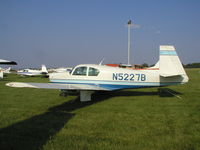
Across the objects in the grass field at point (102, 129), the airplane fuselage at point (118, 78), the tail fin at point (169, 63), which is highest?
the tail fin at point (169, 63)

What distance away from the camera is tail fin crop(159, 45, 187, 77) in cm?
664

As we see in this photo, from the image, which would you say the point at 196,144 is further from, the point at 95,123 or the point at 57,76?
the point at 57,76

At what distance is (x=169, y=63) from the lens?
21.9ft

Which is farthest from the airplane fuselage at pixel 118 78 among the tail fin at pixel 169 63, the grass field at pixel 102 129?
the grass field at pixel 102 129

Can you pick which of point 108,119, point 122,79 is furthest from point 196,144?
point 122,79

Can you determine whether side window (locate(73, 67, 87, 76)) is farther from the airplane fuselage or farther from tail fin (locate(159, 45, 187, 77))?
tail fin (locate(159, 45, 187, 77))

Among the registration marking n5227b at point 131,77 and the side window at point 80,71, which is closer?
the registration marking n5227b at point 131,77

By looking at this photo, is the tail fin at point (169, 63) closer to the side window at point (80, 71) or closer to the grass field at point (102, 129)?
the grass field at point (102, 129)

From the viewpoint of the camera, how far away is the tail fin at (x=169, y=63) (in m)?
6.64

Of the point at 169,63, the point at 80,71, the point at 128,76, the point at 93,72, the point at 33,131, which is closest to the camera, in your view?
the point at 33,131

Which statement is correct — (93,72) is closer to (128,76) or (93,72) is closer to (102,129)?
(128,76)

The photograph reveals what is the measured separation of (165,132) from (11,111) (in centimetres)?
487

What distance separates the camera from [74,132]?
3.61m

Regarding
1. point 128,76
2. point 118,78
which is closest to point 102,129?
point 118,78
